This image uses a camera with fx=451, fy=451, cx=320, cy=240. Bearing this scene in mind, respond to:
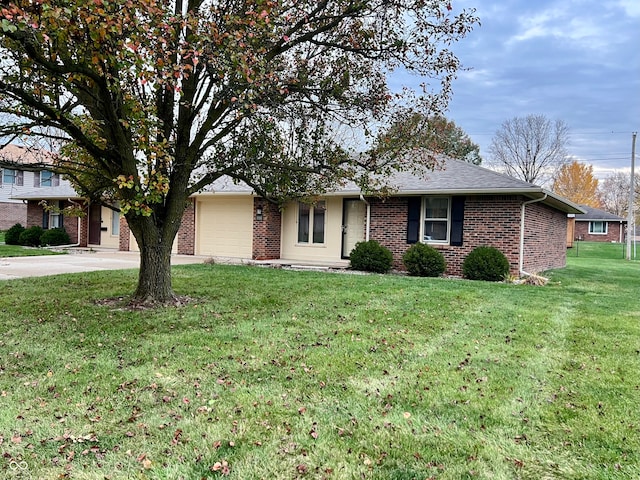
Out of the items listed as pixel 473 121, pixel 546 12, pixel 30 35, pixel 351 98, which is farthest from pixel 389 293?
pixel 473 121

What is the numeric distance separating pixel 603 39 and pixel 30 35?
1559 cm

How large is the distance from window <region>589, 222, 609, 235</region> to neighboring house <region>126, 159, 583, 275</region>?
87.6ft

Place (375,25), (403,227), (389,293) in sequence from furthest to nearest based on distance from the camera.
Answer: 1. (403,227)
2. (389,293)
3. (375,25)

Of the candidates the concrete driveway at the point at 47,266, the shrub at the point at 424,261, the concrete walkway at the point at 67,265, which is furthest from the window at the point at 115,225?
the shrub at the point at 424,261

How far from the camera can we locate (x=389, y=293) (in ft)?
26.9

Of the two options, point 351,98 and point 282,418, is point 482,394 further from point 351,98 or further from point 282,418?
point 351,98

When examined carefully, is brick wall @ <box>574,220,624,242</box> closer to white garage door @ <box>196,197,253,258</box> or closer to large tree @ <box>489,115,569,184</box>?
large tree @ <box>489,115,569,184</box>

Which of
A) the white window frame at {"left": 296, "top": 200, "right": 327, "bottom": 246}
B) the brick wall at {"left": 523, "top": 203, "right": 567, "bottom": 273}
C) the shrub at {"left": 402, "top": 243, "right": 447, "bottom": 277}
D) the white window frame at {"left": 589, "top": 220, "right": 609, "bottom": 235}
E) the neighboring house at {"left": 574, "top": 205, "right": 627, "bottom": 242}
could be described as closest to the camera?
the shrub at {"left": 402, "top": 243, "right": 447, "bottom": 277}

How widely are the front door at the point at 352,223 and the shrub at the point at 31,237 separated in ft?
46.0

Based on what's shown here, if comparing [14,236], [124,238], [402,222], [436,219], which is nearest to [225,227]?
[124,238]

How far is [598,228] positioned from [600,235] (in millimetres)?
659

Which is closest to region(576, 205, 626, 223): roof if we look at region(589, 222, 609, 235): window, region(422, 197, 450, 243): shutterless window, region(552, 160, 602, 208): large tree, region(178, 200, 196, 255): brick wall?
region(589, 222, 609, 235): window

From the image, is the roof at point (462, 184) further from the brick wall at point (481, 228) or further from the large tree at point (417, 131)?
the large tree at point (417, 131)

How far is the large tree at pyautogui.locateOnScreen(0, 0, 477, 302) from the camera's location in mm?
4930
